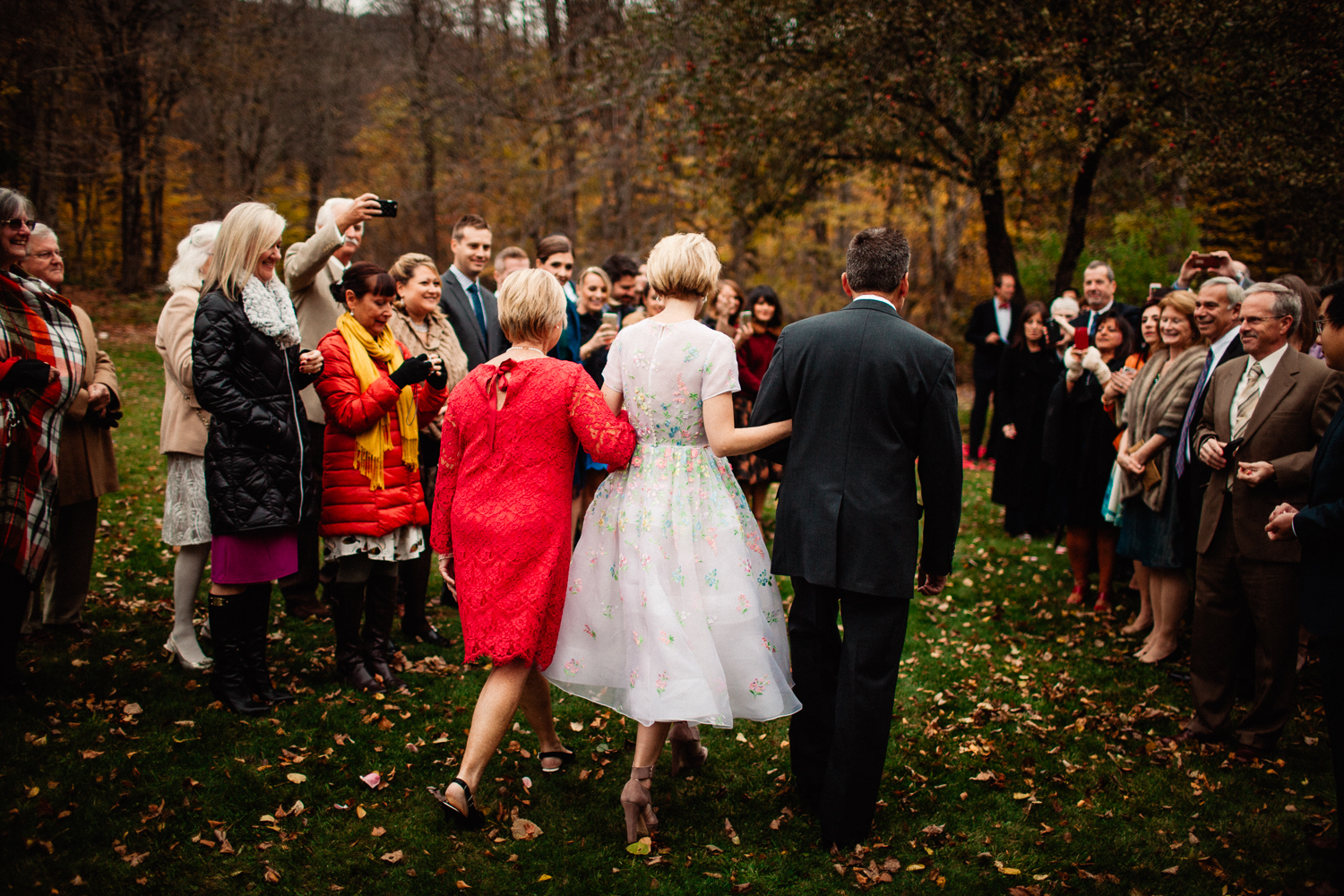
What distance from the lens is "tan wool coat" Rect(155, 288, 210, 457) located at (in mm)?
4582

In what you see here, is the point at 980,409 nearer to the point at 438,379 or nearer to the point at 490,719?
the point at 438,379

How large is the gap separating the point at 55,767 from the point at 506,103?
1675 centimetres

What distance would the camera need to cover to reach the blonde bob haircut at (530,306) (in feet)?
11.6

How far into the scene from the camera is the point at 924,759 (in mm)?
4301

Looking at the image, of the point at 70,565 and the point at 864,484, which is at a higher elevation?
the point at 864,484

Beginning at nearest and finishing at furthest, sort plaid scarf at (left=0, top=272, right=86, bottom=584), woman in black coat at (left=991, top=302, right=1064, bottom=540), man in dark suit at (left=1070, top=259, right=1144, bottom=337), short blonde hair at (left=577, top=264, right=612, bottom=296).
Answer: plaid scarf at (left=0, top=272, right=86, bottom=584) < short blonde hair at (left=577, top=264, right=612, bottom=296) < man in dark suit at (left=1070, top=259, right=1144, bottom=337) < woman in black coat at (left=991, top=302, right=1064, bottom=540)

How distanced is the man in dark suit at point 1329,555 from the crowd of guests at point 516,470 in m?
0.02

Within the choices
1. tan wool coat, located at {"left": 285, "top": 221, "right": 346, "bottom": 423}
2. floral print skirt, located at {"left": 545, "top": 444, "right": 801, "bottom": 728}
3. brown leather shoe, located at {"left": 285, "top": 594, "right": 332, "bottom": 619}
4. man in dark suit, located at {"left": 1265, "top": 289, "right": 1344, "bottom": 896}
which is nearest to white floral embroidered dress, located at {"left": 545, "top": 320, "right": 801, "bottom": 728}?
floral print skirt, located at {"left": 545, "top": 444, "right": 801, "bottom": 728}

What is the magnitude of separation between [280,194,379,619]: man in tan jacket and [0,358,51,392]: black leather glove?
1139 millimetres

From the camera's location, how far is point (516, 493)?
3.48 metres

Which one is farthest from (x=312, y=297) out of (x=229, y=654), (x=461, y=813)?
(x=461, y=813)

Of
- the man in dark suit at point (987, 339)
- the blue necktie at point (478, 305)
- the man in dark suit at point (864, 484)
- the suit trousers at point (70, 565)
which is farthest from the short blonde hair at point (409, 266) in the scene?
the man in dark suit at point (987, 339)

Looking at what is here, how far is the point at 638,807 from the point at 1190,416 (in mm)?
3788

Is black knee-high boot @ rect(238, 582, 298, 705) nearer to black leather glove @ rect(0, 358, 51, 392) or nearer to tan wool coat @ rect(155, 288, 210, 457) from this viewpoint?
→ tan wool coat @ rect(155, 288, 210, 457)
